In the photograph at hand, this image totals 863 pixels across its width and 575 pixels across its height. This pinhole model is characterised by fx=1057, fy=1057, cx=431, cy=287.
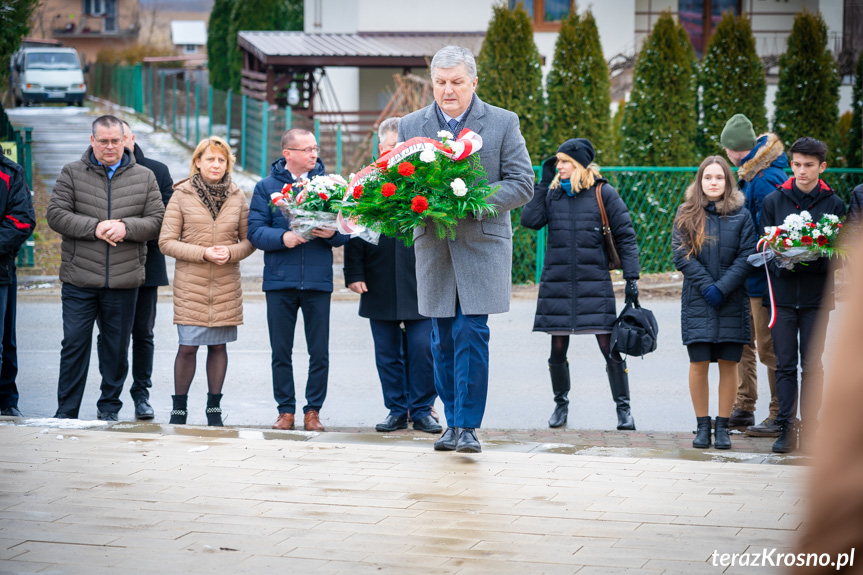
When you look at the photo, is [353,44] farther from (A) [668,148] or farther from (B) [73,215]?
(B) [73,215]

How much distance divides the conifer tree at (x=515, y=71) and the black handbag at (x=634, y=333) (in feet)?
28.3

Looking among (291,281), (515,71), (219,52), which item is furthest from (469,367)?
(219,52)

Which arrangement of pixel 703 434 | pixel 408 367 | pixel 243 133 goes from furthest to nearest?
pixel 243 133 → pixel 408 367 → pixel 703 434

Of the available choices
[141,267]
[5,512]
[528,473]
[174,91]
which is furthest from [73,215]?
[174,91]

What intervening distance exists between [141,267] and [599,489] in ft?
13.2

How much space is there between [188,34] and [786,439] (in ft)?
229

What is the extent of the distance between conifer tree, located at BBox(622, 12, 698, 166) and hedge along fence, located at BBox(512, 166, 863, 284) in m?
0.99

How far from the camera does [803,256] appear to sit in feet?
21.7

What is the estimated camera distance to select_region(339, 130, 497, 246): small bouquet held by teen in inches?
215

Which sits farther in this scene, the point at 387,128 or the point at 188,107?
the point at 188,107

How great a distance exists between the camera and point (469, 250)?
18.9ft

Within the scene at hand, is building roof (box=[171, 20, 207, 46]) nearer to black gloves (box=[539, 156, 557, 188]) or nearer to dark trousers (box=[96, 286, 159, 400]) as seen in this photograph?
dark trousers (box=[96, 286, 159, 400])

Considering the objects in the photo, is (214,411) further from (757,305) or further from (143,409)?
(757,305)

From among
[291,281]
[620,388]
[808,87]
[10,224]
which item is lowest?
[620,388]
